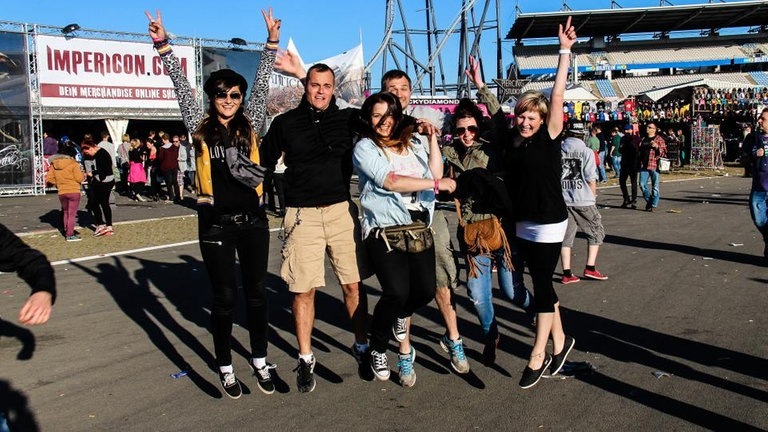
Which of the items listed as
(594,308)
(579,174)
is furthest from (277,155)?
(579,174)

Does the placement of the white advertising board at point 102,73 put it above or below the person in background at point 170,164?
above

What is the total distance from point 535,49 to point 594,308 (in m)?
50.6

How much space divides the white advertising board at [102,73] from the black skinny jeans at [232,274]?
20366mm

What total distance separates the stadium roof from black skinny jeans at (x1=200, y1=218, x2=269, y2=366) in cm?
4989

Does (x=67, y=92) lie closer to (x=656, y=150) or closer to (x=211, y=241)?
(x=656, y=150)

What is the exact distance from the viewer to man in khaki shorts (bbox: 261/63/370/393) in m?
4.98

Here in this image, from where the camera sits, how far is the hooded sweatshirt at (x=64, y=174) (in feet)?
42.1

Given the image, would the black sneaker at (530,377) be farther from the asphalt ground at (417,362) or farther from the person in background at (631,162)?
the person in background at (631,162)

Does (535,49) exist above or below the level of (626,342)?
above

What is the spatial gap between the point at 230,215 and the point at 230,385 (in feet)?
3.44

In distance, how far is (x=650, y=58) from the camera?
178 ft

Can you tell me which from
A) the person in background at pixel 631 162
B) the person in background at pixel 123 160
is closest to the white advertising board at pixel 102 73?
the person in background at pixel 123 160

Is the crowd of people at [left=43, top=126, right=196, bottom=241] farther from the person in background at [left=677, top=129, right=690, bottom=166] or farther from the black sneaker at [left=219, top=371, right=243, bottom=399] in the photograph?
the person in background at [left=677, top=129, right=690, bottom=166]

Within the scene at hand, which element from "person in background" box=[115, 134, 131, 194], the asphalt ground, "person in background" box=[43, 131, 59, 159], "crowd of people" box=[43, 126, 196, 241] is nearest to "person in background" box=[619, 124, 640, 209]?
the asphalt ground
